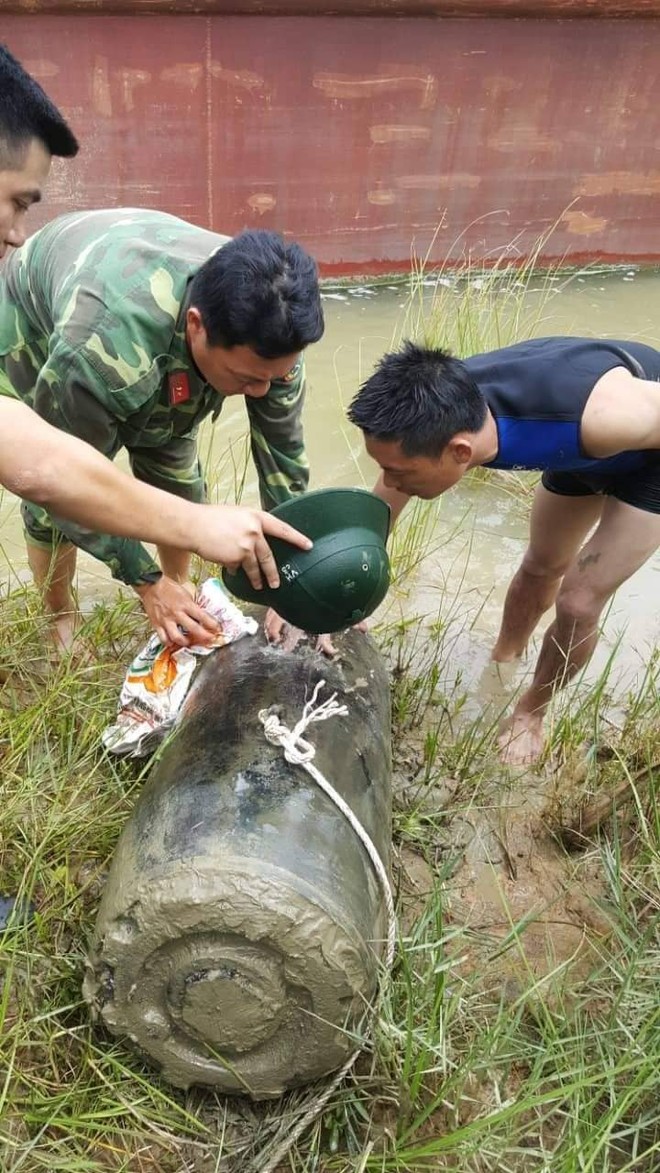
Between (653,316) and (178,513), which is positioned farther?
(653,316)

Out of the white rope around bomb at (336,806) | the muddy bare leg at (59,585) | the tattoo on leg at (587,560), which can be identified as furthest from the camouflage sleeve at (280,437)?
the white rope around bomb at (336,806)

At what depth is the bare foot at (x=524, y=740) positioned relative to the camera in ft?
9.56

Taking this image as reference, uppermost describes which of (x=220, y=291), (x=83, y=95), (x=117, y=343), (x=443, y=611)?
(x=83, y=95)

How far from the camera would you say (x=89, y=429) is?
227cm

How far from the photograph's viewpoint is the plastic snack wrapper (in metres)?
2.25

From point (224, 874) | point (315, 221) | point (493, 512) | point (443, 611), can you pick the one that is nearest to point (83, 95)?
point (315, 221)

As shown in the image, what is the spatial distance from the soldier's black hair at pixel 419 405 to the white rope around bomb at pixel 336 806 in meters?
0.78

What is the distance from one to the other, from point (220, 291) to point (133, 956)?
1436 mm

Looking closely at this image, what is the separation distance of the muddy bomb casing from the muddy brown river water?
142 cm

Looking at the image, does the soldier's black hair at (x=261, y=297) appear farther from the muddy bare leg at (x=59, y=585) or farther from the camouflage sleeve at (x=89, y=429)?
the muddy bare leg at (x=59, y=585)

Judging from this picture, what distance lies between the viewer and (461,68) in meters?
6.64

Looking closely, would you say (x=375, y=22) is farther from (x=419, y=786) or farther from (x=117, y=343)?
(x=419, y=786)

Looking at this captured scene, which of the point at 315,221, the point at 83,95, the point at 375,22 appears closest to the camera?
the point at 83,95

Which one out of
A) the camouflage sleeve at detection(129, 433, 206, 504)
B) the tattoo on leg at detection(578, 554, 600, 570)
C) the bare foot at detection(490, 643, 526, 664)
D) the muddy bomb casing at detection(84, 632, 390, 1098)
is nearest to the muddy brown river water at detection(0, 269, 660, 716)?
Result: the bare foot at detection(490, 643, 526, 664)
